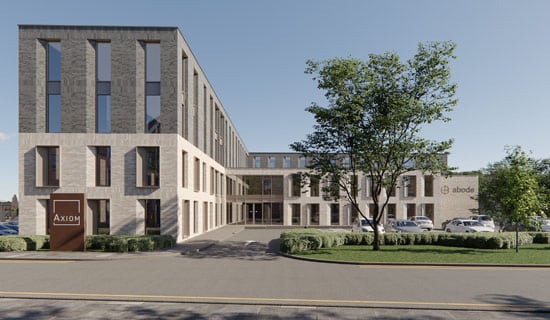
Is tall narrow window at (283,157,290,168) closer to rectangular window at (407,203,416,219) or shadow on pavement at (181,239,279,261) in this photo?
rectangular window at (407,203,416,219)

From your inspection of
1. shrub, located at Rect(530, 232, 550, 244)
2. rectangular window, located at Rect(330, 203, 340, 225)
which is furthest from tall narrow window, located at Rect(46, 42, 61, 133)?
shrub, located at Rect(530, 232, 550, 244)

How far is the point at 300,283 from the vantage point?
11.5 metres

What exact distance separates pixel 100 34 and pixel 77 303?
2123 centimetres

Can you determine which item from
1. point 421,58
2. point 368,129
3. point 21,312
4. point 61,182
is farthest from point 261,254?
point 61,182

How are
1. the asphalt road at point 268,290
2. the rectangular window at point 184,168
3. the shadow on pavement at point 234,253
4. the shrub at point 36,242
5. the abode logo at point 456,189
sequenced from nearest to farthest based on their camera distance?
the asphalt road at point 268,290 < the shadow on pavement at point 234,253 < the shrub at point 36,242 < the rectangular window at point 184,168 < the abode logo at point 456,189

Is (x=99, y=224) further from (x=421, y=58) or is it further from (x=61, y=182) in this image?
(x=421, y=58)

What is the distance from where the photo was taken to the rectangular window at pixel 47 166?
2414cm

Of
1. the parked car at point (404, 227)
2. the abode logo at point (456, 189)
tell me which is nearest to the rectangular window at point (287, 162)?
the abode logo at point (456, 189)

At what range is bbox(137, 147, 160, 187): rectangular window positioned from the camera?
24.5m

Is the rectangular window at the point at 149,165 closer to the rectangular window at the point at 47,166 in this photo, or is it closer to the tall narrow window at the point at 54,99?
the rectangular window at the point at 47,166

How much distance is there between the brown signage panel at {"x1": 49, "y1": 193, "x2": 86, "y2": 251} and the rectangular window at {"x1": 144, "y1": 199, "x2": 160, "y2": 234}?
4.89m

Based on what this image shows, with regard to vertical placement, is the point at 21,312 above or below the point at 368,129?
below

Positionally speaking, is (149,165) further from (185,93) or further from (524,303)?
(524,303)

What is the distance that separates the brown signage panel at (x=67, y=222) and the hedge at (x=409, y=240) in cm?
1146
